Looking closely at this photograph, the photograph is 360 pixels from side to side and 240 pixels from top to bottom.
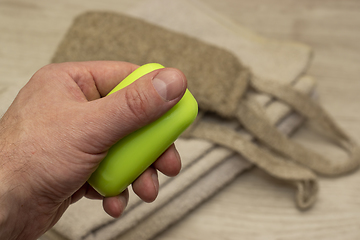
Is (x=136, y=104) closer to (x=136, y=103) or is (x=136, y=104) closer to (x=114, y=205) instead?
(x=136, y=103)

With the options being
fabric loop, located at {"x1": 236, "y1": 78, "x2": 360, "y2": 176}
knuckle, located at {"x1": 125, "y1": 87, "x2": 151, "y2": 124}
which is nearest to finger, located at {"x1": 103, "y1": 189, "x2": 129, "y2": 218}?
knuckle, located at {"x1": 125, "y1": 87, "x2": 151, "y2": 124}

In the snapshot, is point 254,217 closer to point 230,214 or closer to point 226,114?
point 230,214

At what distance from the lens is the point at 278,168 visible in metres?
0.51

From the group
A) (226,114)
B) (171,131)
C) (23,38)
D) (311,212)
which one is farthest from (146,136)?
(23,38)

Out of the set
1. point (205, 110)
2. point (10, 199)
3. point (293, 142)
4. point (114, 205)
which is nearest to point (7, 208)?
point (10, 199)

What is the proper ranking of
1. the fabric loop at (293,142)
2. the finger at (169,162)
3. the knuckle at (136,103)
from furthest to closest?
the fabric loop at (293,142) → the finger at (169,162) → the knuckle at (136,103)

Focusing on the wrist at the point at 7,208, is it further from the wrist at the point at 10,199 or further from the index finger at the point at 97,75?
the index finger at the point at 97,75

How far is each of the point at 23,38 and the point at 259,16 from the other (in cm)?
51

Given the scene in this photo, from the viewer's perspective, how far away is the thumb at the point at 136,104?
1.01ft

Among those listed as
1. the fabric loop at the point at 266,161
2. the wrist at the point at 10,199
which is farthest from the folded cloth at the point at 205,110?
the wrist at the point at 10,199

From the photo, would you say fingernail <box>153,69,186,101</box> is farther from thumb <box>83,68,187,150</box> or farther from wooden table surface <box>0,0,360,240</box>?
wooden table surface <box>0,0,360,240</box>

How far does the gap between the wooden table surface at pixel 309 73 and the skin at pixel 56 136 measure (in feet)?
0.66

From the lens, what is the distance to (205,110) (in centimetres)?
52

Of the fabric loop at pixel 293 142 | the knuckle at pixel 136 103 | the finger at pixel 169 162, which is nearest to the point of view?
the knuckle at pixel 136 103
